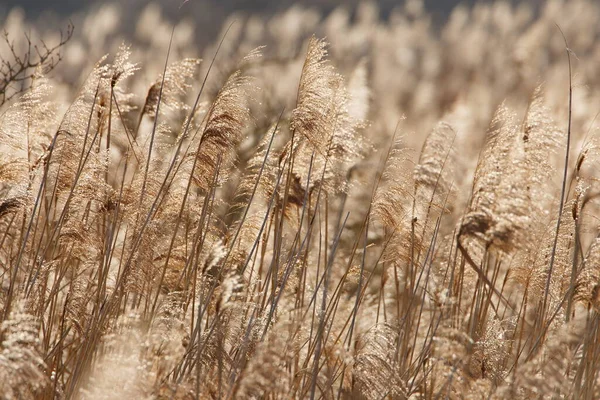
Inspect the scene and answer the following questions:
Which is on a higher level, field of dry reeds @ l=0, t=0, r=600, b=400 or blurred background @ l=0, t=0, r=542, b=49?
blurred background @ l=0, t=0, r=542, b=49

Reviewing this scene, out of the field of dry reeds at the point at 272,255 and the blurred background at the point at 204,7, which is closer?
the field of dry reeds at the point at 272,255

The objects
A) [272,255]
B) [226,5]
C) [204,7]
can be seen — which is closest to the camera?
[272,255]

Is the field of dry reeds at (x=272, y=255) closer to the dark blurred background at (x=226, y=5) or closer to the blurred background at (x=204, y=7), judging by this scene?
the blurred background at (x=204, y=7)

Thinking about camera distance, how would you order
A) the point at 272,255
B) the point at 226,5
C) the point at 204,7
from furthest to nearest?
the point at 226,5
the point at 204,7
the point at 272,255

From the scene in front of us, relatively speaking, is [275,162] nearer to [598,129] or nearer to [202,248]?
[202,248]

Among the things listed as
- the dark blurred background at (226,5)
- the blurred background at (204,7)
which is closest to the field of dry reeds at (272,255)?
the blurred background at (204,7)

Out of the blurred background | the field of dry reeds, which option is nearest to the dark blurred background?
the blurred background

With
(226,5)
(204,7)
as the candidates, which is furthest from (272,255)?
(226,5)

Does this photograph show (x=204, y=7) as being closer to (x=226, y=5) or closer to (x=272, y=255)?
(x=226, y=5)

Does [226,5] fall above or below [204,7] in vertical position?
above

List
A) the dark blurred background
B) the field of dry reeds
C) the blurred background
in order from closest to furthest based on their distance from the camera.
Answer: the field of dry reeds → the blurred background → the dark blurred background

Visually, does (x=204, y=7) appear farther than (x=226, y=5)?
No

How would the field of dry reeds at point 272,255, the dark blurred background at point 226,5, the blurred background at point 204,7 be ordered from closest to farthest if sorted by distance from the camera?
1. the field of dry reeds at point 272,255
2. the blurred background at point 204,7
3. the dark blurred background at point 226,5

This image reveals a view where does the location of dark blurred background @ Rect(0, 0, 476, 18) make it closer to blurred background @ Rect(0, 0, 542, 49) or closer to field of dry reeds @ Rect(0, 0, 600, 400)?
blurred background @ Rect(0, 0, 542, 49)
